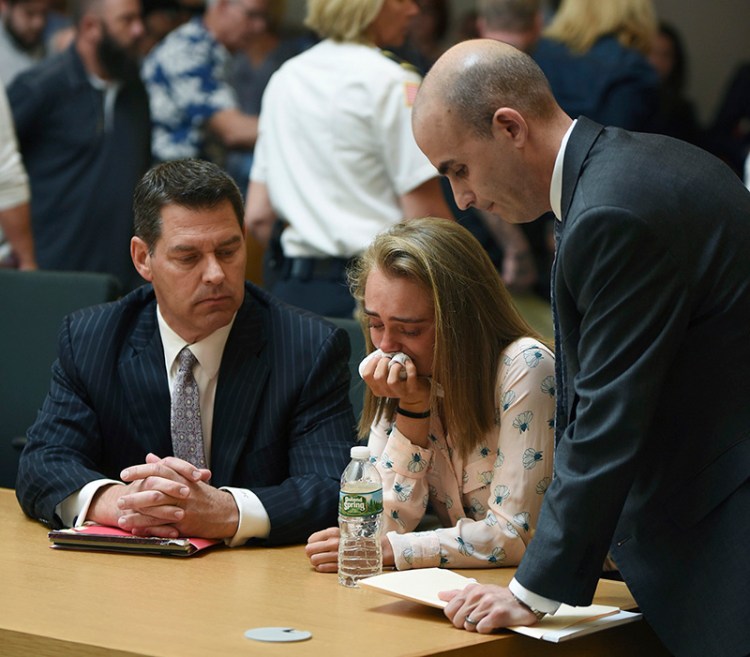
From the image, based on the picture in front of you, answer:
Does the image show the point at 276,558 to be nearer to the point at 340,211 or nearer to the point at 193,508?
the point at 193,508

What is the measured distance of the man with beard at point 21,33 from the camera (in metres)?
5.73

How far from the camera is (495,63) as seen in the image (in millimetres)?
2033

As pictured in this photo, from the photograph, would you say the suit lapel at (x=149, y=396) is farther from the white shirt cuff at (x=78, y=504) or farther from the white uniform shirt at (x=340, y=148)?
the white uniform shirt at (x=340, y=148)

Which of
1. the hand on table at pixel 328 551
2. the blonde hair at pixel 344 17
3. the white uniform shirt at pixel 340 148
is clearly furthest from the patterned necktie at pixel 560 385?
the blonde hair at pixel 344 17

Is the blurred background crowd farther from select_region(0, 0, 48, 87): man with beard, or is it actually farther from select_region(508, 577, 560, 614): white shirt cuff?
select_region(508, 577, 560, 614): white shirt cuff

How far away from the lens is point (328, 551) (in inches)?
91.9

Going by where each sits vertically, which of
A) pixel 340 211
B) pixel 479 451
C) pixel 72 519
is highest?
pixel 340 211

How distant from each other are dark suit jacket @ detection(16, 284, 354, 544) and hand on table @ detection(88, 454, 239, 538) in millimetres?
→ 205

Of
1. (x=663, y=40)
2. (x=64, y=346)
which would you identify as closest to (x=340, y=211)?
(x=64, y=346)

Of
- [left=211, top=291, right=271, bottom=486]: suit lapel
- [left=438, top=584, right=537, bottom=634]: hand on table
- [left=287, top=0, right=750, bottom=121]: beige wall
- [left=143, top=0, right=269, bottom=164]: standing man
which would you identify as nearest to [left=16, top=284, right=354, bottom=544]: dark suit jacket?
[left=211, top=291, right=271, bottom=486]: suit lapel

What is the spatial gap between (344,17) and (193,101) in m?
1.72

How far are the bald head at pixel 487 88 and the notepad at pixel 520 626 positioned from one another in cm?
72

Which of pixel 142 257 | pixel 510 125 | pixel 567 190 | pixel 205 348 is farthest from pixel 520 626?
pixel 142 257

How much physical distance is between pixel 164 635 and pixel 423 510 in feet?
2.25
